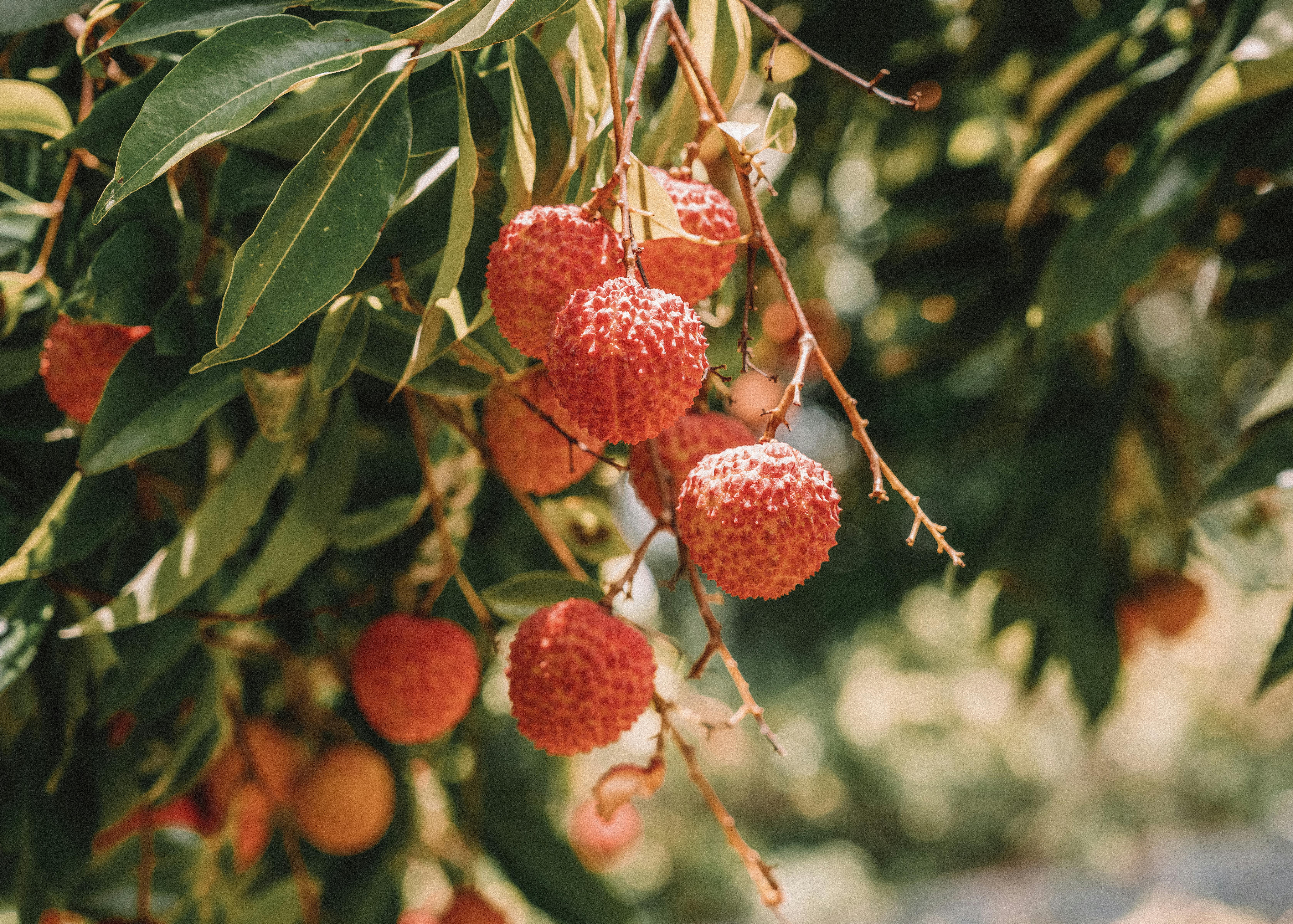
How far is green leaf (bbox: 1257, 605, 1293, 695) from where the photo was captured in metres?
0.63

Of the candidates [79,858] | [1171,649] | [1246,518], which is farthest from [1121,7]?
[79,858]

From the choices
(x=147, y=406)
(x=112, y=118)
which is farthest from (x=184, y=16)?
(x=147, y=406)

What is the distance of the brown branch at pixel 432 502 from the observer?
585 millimetres

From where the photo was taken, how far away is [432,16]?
1.09 feet

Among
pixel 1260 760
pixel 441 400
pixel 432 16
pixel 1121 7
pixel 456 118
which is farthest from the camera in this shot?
pixel 1260 760

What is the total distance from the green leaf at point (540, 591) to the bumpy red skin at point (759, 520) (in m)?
0.16

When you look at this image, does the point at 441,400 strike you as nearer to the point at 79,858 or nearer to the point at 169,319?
the point at 169,319

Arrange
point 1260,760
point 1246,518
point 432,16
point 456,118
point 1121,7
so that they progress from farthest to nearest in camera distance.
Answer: point 1260,760, point 1246,518, point 1121,7, point 456,118, point 432,16

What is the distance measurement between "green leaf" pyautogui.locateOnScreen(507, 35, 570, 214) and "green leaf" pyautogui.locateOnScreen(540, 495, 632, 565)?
0.27m

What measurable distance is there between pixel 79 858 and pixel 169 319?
0.40m

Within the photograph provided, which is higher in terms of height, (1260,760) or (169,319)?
(169,319)

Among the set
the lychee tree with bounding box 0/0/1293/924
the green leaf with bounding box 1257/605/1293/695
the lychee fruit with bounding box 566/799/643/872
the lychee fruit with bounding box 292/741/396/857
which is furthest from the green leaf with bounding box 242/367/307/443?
the lychee fruit with bounding box 566/799/643/872

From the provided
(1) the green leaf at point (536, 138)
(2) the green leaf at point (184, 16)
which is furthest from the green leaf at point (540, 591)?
(2) the green leaf at point (184, 16)

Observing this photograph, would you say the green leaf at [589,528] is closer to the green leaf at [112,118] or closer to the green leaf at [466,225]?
the green leaf at [466,225]
